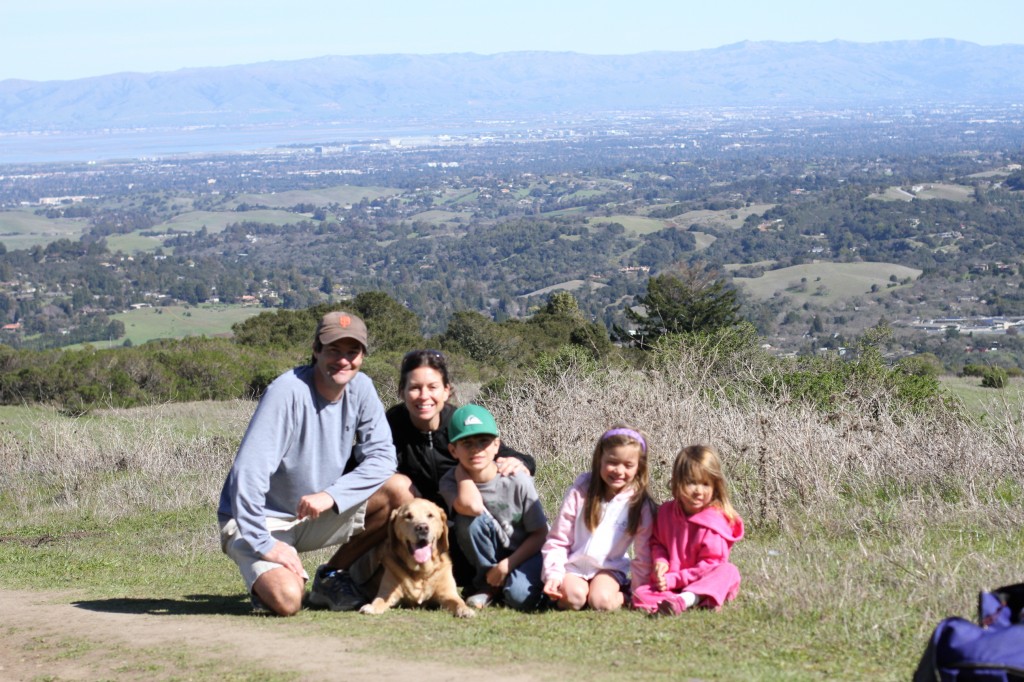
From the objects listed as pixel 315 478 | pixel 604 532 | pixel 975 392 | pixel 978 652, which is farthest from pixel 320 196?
pixel 978 652

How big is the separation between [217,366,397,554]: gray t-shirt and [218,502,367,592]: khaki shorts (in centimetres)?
6

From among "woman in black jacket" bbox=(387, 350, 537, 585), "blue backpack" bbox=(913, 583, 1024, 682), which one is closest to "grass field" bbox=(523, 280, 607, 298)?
"woman in black jacket" bbox=(387, 350, 537, 585)

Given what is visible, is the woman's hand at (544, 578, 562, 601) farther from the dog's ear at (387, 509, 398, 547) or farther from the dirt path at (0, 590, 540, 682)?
the dirt path at (0, 590, 540, 682)

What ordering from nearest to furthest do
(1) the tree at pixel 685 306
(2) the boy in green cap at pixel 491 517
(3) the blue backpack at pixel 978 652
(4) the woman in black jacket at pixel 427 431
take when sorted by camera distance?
(3) the blue backpack at pixel 978 652 → (2) the boy in green cap at pixel 491 517 → (4) the woman in black jacket at pixel 427 431 → (1) the tree at pixel 685 306

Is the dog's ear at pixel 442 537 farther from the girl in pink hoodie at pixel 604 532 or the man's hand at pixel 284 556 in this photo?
the man's hand at pixel 284 556

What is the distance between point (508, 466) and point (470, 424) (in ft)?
1.16

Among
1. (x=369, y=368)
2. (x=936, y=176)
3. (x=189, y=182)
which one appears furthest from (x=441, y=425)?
(x=189, y=182)

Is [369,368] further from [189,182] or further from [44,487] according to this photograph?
[189,182]

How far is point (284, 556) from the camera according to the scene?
536cm

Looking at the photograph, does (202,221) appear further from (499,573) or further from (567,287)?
(499,573)

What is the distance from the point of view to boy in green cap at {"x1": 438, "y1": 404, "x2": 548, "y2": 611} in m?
5.31

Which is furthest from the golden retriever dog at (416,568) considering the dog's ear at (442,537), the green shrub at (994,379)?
the green shrub at (994,379)

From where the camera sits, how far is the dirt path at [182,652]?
165 inches

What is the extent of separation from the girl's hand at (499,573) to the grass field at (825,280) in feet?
235
